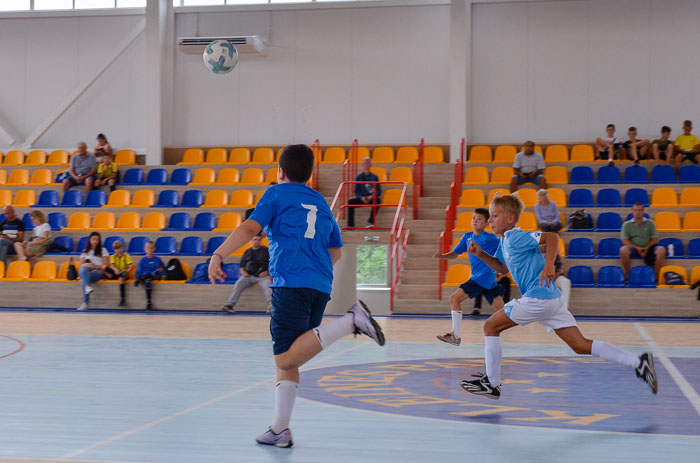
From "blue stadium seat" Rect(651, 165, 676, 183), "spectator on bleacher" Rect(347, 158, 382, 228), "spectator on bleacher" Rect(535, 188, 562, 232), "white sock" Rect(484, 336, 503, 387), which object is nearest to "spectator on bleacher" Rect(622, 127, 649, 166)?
"blue stadium seat" Rect(651, 165, 676, 183)

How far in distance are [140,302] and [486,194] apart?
7.73m

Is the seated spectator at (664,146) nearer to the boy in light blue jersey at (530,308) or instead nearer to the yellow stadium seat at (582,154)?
the yellow stadium seat at (582,154)

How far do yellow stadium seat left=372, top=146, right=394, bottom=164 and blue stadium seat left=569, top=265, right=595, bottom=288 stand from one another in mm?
6454

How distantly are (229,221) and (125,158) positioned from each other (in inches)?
201

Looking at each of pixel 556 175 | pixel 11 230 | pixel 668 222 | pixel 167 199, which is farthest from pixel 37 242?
pixel 668 222

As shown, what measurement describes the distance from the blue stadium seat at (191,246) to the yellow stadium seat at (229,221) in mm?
660

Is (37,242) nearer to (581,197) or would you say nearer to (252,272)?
(252,272)

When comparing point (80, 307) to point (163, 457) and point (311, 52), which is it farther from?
point (163, 457)

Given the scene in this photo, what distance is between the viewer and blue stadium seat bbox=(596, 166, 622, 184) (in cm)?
1847

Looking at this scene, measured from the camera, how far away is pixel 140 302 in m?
16.6

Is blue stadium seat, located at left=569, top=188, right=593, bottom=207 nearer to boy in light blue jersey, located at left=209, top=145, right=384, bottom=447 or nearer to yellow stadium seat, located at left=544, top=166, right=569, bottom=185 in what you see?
yellow stadium seat, located at left=544, top=166, right=569, bottom=185

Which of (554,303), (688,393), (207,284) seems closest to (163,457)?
(554,303)

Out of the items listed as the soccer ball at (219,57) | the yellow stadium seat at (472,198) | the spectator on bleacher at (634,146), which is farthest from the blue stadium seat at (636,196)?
the soccer ball at (219,57)

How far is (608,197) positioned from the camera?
17.7m
